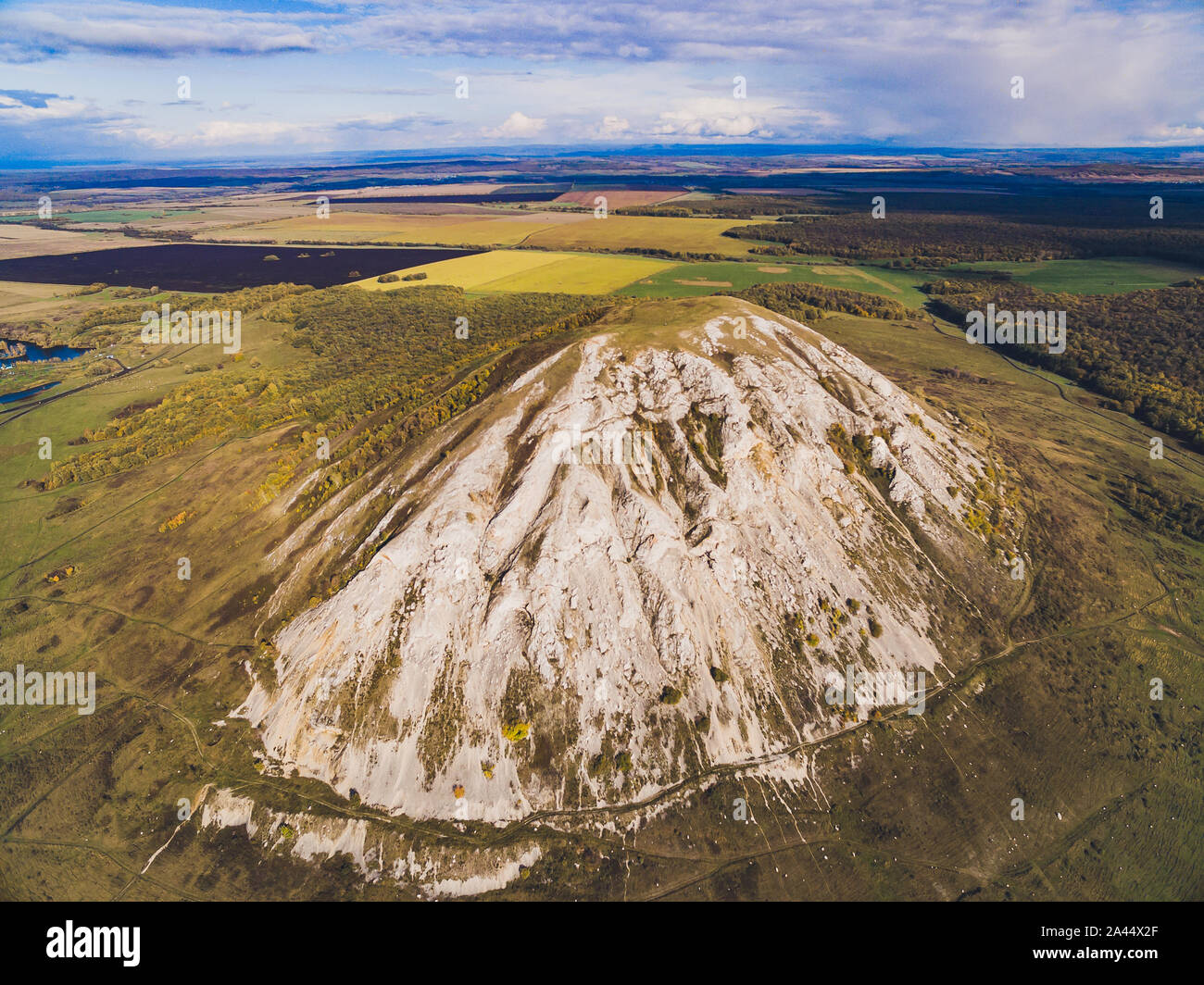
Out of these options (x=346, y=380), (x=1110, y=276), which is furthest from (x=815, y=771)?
(x=1110, y=276)

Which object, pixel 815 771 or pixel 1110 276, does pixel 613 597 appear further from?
pixel 1110 276

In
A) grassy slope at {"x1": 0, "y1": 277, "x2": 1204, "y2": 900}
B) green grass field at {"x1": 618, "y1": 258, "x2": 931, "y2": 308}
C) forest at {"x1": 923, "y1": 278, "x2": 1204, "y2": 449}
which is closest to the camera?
grassy slope at {"x1": 0, "y1": 277, "x2": 1204, "y2": 900}

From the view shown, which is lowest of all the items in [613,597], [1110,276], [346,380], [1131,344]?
[613,597]

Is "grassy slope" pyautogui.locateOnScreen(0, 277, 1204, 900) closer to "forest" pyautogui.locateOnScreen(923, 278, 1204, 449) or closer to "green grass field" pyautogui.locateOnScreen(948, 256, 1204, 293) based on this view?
"forest" pyautogui.locateOnScreen(923, 278, 1204, 449)

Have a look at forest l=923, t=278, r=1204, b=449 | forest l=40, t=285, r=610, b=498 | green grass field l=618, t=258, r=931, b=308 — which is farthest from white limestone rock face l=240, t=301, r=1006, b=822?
green grass field l=618, t=258, r=931, b=308

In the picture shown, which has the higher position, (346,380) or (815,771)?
(346,380)

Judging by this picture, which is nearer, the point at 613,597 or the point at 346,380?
the point at 613,597

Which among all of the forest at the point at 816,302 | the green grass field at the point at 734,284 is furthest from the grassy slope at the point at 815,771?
the green grass field at the point at 734,284
